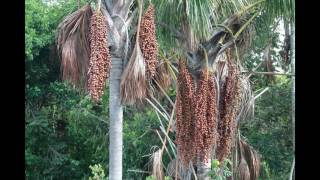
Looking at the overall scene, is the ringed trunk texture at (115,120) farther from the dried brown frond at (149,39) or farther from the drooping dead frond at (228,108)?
the drooping dead frond at (228,108)

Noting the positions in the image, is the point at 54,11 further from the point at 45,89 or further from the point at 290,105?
the point at 290,105

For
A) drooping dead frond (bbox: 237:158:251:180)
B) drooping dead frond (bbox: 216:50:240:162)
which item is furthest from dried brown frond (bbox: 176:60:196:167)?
drooping dead frond (bbox: 237:158:251:180)

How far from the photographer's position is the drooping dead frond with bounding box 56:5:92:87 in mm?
4055

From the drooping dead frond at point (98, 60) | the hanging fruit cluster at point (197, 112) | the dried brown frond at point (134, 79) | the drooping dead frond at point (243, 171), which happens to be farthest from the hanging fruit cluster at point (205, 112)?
the drooping dead frond at point (243, 171)

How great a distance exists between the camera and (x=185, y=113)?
4.80m

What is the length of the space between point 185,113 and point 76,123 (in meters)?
5.46

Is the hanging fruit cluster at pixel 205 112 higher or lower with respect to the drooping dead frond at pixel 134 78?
lower

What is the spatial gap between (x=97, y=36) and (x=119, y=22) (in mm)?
613

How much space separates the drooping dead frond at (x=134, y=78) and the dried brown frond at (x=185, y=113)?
0.82 m

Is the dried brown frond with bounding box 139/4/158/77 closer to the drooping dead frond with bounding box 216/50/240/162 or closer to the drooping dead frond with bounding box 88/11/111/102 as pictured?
the drooping dead frond with bounding box 88/11/111/102

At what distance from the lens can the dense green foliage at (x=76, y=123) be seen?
935 cm

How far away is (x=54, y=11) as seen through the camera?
10.2 metres

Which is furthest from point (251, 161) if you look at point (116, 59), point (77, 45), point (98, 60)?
point (98, 60)
